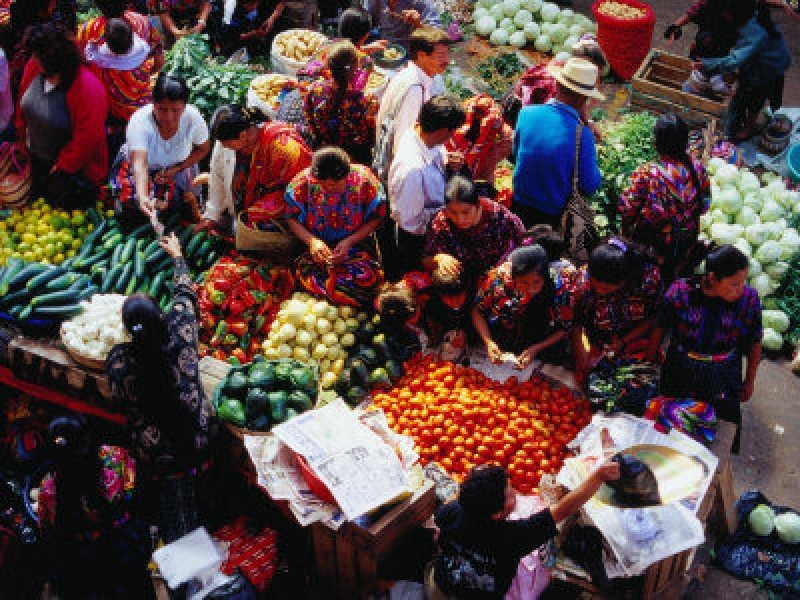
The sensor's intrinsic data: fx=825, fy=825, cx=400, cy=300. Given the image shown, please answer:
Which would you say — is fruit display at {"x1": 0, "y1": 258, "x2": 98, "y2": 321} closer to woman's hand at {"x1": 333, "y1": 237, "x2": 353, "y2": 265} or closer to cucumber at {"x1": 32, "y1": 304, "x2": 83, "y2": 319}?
cucumber at {"x1": 32, "y1": 304, "x2": 83, "y2": 319}

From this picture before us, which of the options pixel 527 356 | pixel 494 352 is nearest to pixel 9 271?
pixel 494 352

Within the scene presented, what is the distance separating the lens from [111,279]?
515 cm

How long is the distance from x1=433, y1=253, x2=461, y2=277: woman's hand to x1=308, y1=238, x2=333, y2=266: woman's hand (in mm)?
654

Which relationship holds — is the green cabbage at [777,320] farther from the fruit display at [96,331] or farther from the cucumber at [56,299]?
the cucumber at [56,299]

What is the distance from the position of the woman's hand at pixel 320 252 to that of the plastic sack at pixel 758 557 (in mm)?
2775

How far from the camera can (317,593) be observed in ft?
14.5

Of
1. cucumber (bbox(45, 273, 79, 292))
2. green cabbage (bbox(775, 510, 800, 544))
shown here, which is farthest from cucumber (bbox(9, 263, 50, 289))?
green cabbage (bbox(775, 510, 800, 544))

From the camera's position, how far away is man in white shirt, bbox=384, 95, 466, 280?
4922 mm

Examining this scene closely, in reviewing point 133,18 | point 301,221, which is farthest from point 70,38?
point 301,221

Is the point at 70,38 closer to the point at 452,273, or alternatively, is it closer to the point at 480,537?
the point at 452,273

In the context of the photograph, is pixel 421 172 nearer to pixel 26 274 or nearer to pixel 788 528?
pixel 26 274

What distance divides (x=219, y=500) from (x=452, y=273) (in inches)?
73.5

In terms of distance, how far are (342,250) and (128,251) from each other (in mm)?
1423

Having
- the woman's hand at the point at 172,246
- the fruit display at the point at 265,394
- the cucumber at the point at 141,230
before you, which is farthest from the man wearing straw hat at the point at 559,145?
the cucumber at the point at 141,230
